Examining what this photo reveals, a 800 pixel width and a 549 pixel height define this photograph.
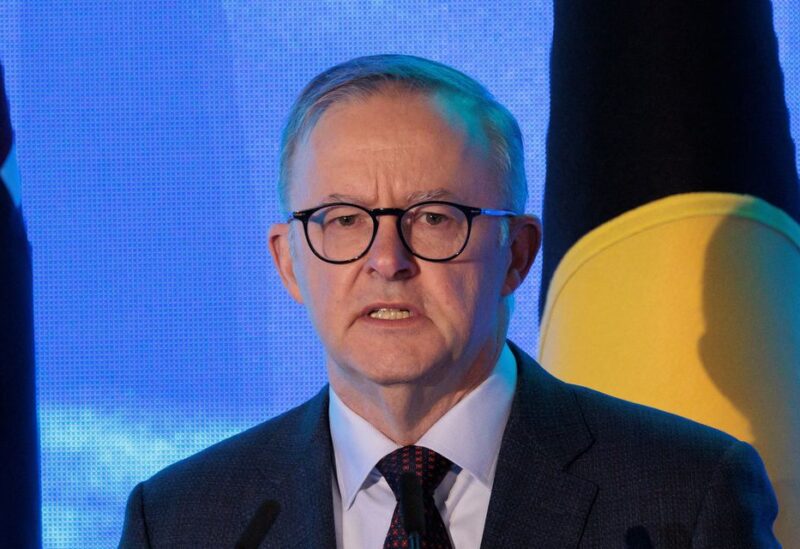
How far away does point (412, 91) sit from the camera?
2152 mm

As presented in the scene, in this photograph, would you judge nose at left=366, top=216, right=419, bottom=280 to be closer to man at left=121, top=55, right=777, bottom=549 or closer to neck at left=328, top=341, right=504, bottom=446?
man at left=121, top=55, right=777, bottom=549

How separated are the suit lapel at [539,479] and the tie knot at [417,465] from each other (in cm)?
11

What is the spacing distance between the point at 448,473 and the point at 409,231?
18.3 inches

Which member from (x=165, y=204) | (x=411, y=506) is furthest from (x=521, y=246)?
(x=165, y=204)

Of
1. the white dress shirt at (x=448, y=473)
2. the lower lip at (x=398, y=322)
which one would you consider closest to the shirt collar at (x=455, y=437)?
the white dress shirt at (x=448, y=473)

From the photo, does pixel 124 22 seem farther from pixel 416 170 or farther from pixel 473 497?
pixel 473 497

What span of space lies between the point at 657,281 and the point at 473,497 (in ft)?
3.50

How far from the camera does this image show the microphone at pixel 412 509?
1666mm

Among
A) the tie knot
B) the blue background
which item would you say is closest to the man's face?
the tie knot

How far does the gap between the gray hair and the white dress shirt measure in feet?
1.35

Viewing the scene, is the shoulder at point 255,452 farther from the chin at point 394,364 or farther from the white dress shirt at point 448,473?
the chin at point 394,364

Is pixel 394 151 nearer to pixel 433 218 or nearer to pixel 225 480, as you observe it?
pixel 433 218

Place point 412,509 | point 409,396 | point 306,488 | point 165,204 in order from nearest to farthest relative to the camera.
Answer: point 412,509
point 409,396
point 306,488
point 165,204

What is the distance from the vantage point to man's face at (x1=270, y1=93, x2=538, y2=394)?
6.56 ft
